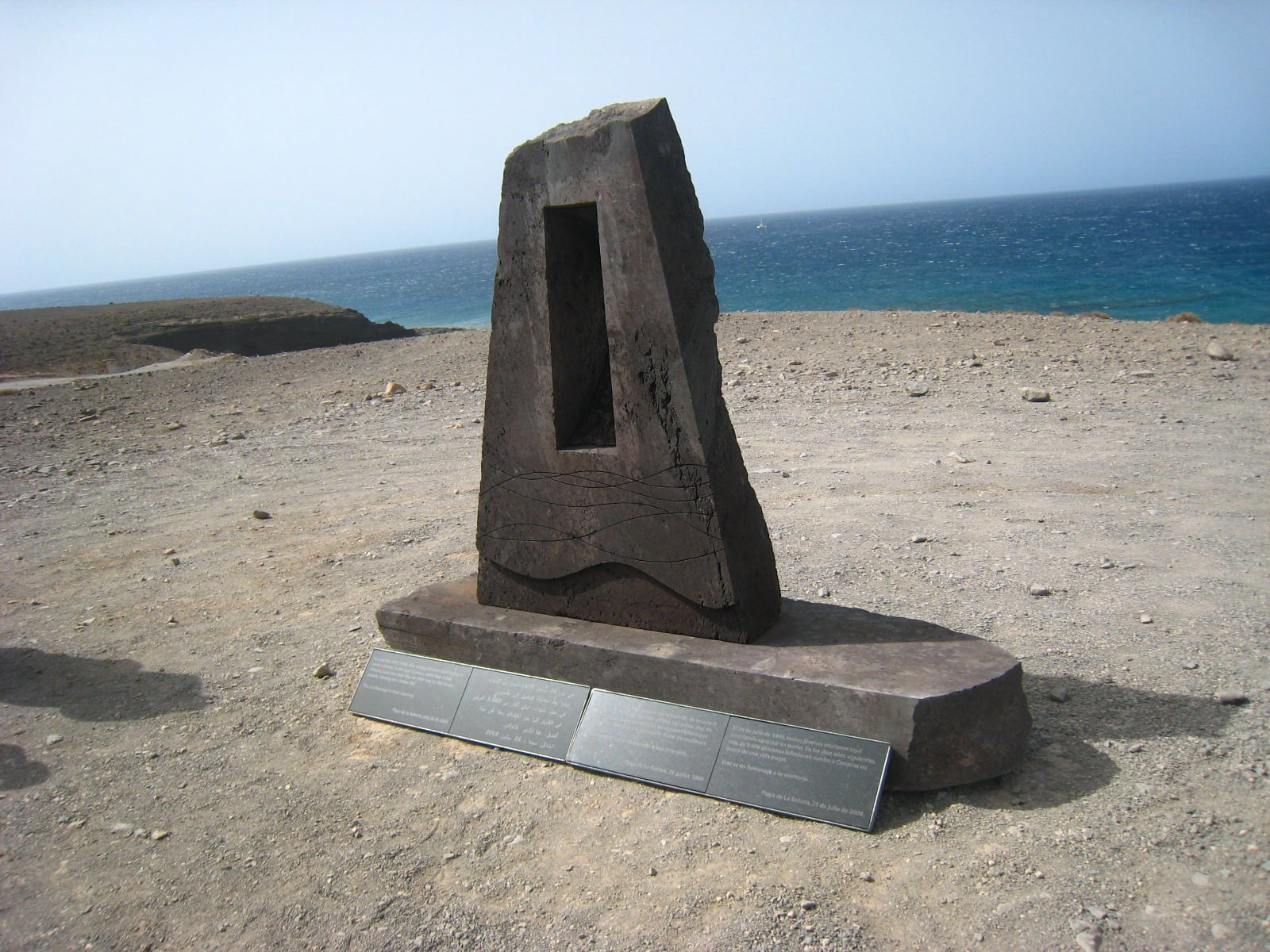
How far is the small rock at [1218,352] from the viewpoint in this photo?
9508 mm

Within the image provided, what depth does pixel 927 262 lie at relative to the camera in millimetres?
47688

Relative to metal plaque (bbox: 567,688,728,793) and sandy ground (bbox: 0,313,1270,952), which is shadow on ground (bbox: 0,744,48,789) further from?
metal plaque (bbox: 567,688,728,793)

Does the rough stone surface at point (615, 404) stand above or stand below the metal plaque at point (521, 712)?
above

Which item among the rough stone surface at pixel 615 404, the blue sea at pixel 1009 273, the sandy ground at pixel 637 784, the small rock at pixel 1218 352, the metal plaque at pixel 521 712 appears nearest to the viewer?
the sandy ground at pixel 637 784

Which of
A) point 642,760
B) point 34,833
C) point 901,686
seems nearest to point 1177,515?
point 901,686

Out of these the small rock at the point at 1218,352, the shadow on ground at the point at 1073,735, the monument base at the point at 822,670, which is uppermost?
the small rock at the point at 1218,352

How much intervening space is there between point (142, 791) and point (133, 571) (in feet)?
8.99

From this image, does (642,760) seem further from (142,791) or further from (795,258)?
(795,258)

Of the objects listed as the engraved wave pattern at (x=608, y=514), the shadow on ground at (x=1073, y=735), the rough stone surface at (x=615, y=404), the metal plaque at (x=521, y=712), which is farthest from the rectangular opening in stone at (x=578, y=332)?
the shadow on ground at (x=1073, y=735)

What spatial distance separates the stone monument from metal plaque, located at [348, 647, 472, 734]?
0.10 metres

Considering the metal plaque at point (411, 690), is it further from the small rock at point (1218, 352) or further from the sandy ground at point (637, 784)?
the small rock at point (1218, 352)

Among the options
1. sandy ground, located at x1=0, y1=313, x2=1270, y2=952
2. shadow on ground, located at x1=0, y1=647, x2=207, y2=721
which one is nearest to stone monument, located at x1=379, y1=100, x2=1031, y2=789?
sandy ground, located at x1=0, y1=313, x2=1270, y2=952

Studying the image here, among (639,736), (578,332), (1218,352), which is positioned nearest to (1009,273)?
(1218,352)

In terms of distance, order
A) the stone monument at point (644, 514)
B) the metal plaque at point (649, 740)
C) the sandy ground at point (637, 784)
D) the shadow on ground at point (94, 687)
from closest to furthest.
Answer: the sandy ground at point (637, 784) < the stone monument at point (644, 514) < the metal plaque at point (649, 740) < the shadow on ground at point (94, 687)
